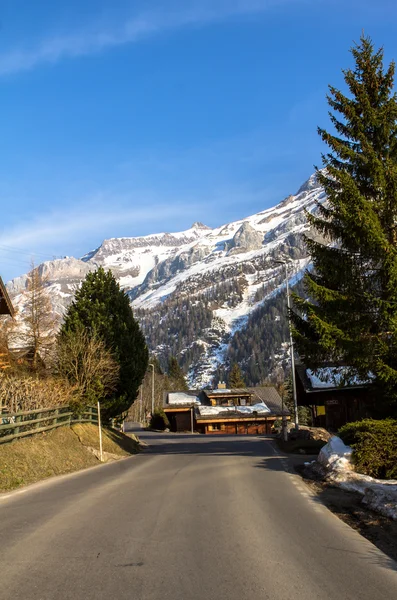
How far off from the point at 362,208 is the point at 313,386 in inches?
925

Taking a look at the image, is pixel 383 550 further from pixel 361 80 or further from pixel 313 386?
pixel 313 386

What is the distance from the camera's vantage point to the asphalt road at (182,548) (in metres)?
5.38

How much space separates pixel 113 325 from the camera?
29.6 meters

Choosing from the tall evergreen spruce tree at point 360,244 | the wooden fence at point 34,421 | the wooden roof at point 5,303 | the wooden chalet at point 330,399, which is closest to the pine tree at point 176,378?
the wooden chalet at point 330,399

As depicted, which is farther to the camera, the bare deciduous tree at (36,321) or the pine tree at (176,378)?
the pine tree at (176,378)

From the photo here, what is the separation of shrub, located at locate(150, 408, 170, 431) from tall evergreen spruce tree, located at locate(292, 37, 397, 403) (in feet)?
195

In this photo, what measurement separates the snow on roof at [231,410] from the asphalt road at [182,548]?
55.5 metres

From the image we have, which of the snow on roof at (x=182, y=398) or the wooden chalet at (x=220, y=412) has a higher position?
the snow on roof at (x=182, y=398)

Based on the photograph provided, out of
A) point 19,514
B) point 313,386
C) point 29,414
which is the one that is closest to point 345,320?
point 29,414

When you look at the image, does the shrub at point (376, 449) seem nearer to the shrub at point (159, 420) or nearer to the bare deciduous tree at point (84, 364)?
the bare deciduous tree at point (84, 364)

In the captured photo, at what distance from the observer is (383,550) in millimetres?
7371

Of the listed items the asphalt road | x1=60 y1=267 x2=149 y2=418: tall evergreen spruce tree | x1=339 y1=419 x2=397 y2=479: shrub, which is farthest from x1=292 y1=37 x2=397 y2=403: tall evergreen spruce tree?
x1=60 y1=267 x2=149 y2=418: tall evergreen spruce tree

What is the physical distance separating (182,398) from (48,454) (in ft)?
196

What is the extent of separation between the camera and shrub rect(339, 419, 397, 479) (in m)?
13.9
